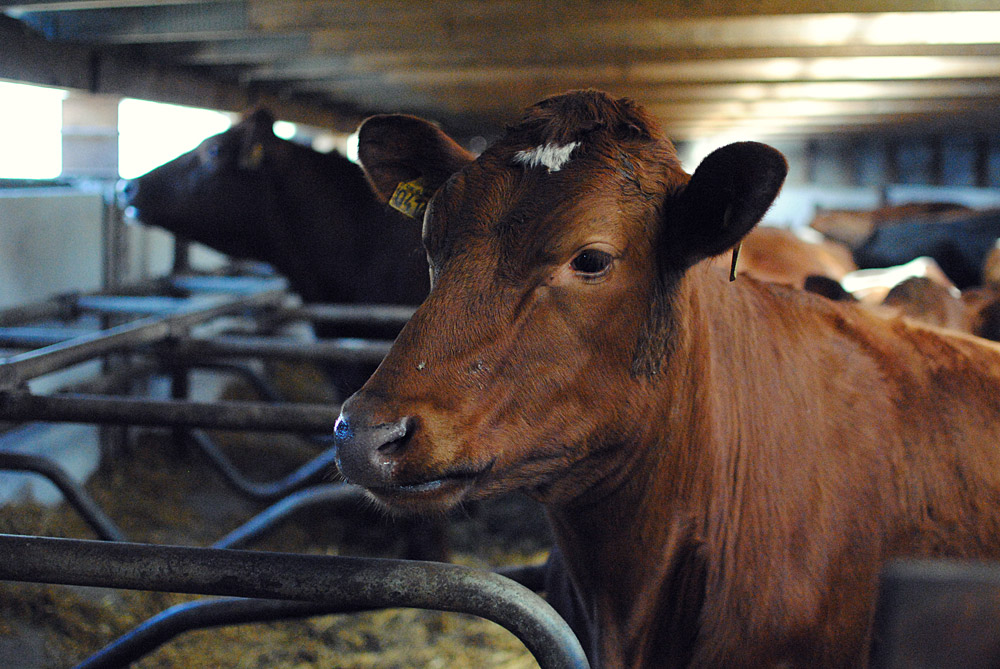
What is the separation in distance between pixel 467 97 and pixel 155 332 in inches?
220

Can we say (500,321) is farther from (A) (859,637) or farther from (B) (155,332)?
(B) (155,332)

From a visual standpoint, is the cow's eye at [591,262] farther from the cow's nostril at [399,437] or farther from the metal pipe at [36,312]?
the metal pipe at [36,312]

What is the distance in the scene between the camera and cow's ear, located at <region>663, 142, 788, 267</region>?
1445 mm

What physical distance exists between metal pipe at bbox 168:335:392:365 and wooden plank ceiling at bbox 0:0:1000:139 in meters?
1.53

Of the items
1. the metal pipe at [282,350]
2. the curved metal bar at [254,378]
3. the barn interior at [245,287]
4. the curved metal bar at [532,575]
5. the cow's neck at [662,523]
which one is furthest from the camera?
the curved metal bar at [254,378]

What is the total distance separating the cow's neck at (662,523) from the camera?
166 cm

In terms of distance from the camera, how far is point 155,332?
3.24 meters

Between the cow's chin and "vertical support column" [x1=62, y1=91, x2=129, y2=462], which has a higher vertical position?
the cow's chin

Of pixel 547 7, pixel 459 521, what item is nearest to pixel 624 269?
pixel 547 7

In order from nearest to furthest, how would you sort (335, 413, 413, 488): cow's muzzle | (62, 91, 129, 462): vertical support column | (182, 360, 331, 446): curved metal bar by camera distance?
(335, 413, 413, 488): cow's muzzle
(182, 360, 331, 446): curved metal bar
(62, 91, 129, 462): vertical support column

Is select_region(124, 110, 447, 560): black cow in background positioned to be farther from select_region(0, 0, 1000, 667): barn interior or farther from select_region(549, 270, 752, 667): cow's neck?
select_region(549, 270, 752, 667): cow's neck

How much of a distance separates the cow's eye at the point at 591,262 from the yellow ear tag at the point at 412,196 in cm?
63

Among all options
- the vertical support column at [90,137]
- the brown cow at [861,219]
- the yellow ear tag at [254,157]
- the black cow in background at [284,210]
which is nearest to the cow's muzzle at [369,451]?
the black cow in background at [284,210]

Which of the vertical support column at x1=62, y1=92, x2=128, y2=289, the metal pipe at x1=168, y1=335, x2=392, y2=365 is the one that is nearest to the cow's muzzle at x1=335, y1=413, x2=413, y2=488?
the metal pipe at x1=168, y1=335, x2=392, y2=365
